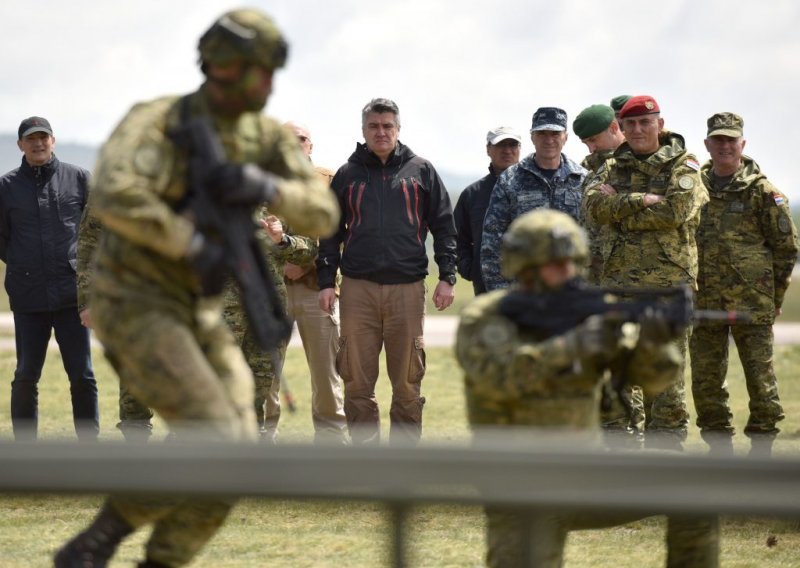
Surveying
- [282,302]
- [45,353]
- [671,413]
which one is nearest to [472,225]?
[282,302]

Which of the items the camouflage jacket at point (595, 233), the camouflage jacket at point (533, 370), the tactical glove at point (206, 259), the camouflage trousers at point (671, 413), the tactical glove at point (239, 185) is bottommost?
the camouflage trousers at point (671, 413)

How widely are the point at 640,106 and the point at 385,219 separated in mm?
1846

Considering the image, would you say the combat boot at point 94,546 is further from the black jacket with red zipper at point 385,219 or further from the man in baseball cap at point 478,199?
the man in baseball cap at point 478,199

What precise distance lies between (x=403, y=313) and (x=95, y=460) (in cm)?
678

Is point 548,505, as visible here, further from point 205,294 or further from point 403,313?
point 403,313

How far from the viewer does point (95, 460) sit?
6.97 ft

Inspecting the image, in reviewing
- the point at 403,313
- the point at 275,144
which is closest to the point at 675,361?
the point at 275,144

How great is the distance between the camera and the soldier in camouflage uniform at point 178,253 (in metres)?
4.24

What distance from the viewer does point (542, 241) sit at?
15.2 feet

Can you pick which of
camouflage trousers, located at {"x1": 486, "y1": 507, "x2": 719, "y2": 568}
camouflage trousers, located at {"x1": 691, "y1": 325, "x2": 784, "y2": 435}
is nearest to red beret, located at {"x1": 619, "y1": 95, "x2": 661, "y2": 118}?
camouflage trousers, located at {"x1": 691, "y1": 325, "x2": 784, "y2": 435}

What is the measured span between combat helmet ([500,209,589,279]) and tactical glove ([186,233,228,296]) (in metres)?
1.06

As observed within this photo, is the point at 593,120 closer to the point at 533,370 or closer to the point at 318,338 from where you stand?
the point at 318,338

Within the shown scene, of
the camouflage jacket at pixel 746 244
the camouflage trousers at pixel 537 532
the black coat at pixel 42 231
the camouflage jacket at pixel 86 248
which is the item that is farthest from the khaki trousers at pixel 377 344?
the camouflage trousers at pixel 537 532

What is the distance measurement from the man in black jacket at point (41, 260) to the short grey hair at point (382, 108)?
6.83ft
